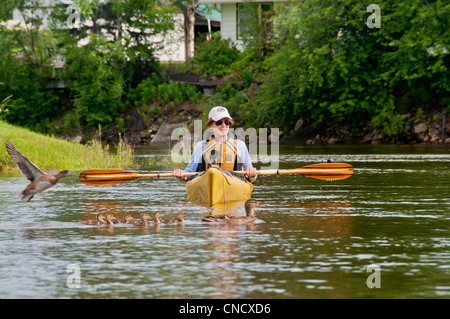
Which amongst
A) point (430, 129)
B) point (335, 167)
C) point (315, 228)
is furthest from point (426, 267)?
point (430, 129)

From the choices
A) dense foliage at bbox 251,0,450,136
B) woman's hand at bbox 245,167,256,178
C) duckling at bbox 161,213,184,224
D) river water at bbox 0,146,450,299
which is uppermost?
dense foliage at bbox 251,0,450,136

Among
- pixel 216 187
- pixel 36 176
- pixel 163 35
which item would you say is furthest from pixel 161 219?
pixel 163 35

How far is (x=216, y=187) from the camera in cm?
1429

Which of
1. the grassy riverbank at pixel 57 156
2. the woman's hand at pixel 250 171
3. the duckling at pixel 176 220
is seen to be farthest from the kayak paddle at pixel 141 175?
the grassy riverbank at pixel 57 156

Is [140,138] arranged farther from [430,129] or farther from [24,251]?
[24,251]

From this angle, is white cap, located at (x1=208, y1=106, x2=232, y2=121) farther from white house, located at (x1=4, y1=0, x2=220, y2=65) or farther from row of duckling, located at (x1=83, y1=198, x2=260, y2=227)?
white house, located at (x1=4, y1=0, x2=220, y2=65)

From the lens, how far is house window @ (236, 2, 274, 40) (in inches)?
1925

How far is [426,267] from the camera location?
8.52m

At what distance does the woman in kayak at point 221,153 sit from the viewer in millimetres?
14914

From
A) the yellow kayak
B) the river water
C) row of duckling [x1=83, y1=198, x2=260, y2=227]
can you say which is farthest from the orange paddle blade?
row of duckling [x1=83, y1=198, x2=260, y2=227]

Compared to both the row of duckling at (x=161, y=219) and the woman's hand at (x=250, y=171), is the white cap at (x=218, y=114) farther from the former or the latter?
the row of duckling at (x=161, y=219)

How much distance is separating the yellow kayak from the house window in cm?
3445
